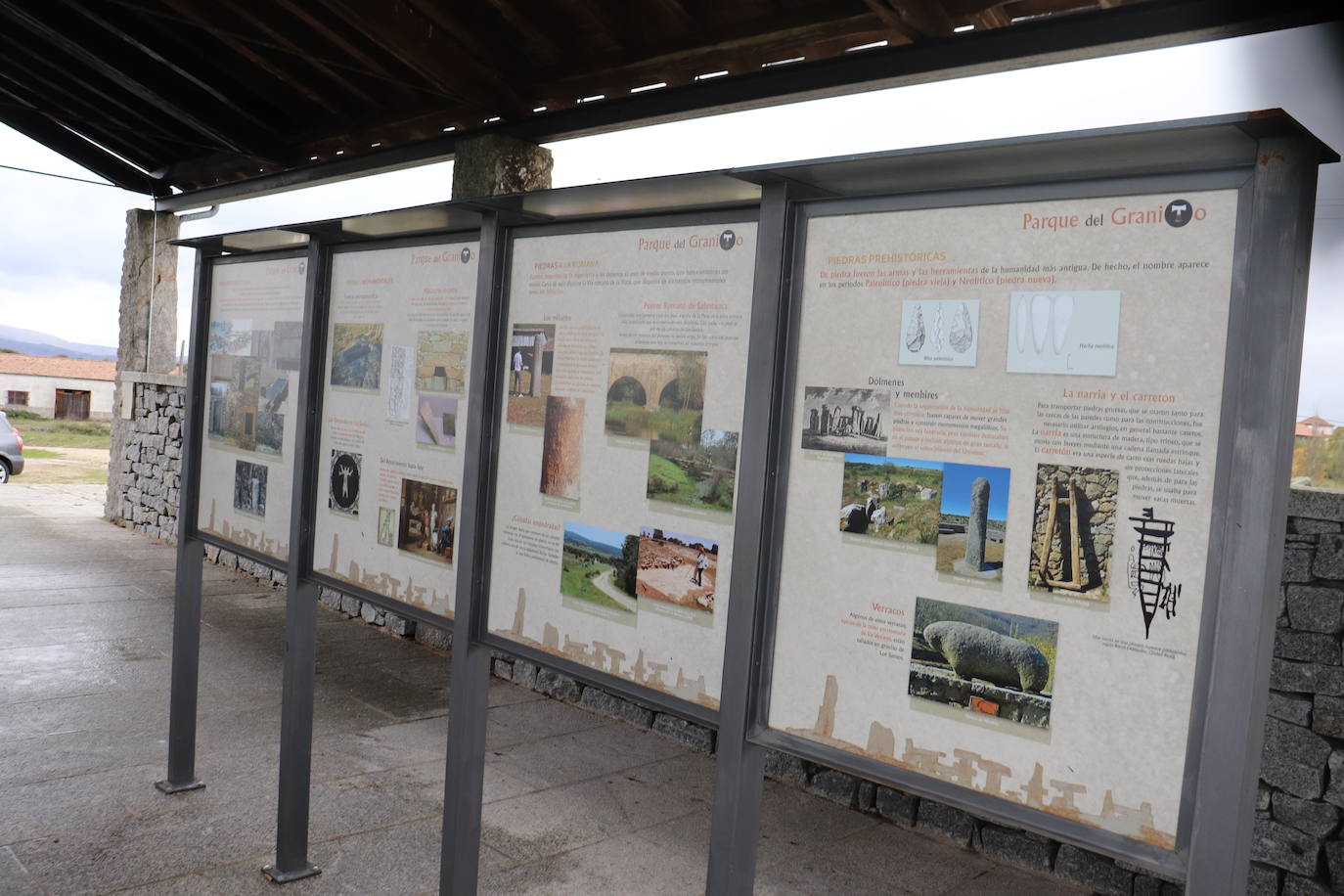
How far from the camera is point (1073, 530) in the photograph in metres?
1.70

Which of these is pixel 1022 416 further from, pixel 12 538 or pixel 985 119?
pixel 12 538

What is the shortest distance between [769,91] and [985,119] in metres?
1.07

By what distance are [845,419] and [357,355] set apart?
77.4 inches

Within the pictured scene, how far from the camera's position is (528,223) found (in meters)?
2.76

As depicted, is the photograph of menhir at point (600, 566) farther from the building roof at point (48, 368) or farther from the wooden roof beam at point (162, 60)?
the building roof at point (48, 368)

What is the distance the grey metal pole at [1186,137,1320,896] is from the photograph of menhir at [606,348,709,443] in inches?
43.2

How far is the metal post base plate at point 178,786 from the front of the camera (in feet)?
13.5

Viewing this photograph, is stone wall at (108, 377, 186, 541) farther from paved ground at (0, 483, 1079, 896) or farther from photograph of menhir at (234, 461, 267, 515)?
photograph of menhir at (234, 461, 267, 515)

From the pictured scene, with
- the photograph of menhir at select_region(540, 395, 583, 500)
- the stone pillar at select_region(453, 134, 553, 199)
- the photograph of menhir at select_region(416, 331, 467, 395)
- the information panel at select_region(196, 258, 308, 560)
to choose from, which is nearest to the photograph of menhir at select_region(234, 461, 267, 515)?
the information panel at select_region(196, 258, 308, 560)

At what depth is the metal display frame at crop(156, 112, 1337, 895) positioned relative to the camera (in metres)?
1.51

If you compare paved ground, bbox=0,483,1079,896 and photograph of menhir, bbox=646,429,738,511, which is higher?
photograph of menhir, bbox=646,429,738,511

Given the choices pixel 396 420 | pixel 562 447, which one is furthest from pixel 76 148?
pixel 562 447

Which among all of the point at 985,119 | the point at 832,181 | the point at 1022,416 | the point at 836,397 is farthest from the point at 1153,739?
the point at 985,119

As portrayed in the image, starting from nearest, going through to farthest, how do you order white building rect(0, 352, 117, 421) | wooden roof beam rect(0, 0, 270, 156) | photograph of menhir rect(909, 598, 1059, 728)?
1. photograph of menhir rect(909, 598, 1059, 728)
2. wooden roof beam rect(0, 0, 270, 156)
3. white building rect(0, 352, 117, 421)
